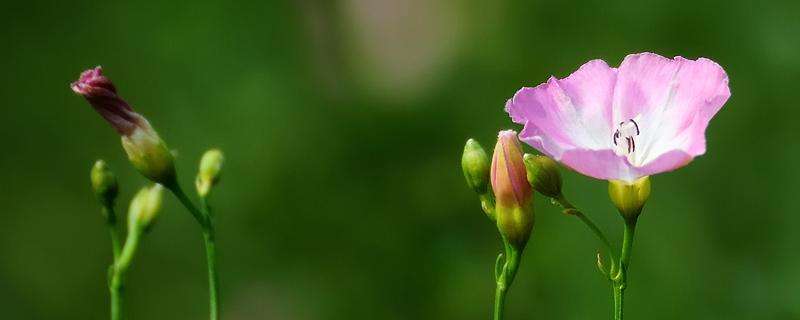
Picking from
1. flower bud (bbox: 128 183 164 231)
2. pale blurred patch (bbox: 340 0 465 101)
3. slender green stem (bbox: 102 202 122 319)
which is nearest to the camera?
slender green stem (bbox: 102 202 122 319)

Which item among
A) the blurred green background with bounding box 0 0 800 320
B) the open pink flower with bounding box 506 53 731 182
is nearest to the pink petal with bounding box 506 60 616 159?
the open pink flower with bounding box 506 53 731 182

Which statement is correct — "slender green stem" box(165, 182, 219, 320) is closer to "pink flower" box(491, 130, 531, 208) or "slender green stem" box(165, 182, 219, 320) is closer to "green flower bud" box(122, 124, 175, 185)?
"green flower bud" box(122, 124, 175, 185)

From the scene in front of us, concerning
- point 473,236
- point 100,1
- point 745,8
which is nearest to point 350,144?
point 473,236

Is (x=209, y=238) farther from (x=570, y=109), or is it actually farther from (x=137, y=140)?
(x=570, y=109)

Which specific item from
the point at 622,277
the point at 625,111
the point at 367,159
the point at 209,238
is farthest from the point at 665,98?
the point at 367,159

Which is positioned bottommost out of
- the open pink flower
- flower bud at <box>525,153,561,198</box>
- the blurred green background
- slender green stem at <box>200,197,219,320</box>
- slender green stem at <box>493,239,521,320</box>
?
the blurred green background

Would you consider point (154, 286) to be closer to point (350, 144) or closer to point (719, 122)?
point (350, 144)

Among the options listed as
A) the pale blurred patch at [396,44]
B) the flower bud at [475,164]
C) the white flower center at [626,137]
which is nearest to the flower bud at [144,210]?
the flower bud at [475,164]
